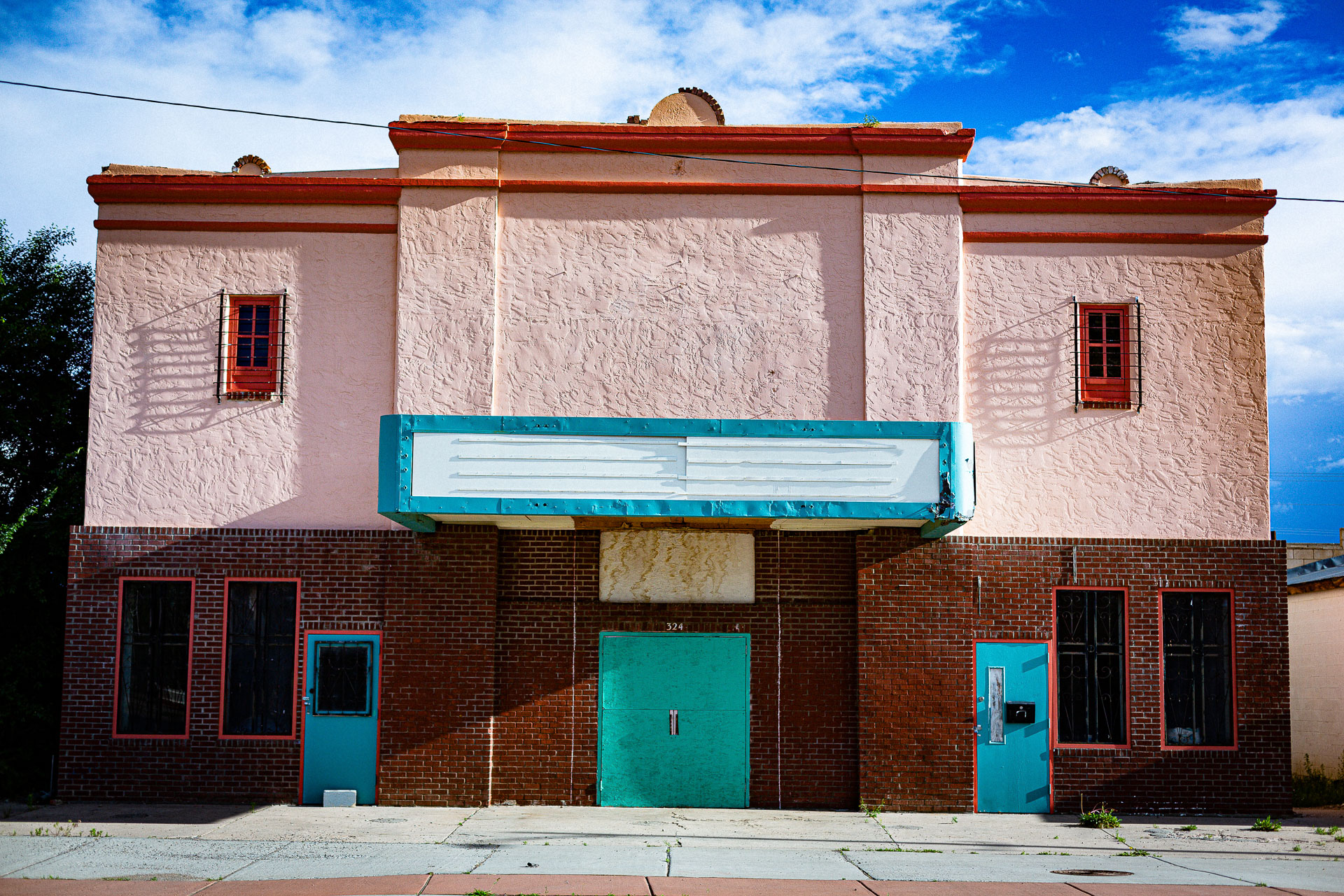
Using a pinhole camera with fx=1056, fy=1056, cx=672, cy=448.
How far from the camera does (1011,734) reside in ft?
43.4

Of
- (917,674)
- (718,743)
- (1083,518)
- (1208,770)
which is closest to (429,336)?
(718,743)

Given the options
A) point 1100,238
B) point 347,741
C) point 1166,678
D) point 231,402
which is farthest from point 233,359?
point 1166,678

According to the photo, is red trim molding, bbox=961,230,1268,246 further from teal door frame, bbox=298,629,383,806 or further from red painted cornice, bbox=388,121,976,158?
teal door frame, bbox=298,629,383,806

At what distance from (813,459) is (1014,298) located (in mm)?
4171

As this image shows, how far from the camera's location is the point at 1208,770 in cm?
1325

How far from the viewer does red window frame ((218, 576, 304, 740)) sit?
1316cm

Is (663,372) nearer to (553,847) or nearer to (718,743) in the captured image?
(718,743)

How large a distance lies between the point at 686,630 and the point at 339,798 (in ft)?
15.4

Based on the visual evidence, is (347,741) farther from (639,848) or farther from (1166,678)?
(1166,678)

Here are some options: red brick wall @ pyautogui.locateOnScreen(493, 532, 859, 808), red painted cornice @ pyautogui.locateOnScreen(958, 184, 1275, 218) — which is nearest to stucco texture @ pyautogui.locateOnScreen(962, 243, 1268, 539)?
red painted cornice @ pyautogui.locateOnScreen(958, 184, 1275, 218)

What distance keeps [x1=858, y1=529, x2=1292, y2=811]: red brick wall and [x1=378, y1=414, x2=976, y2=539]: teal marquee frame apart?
67.4 inches

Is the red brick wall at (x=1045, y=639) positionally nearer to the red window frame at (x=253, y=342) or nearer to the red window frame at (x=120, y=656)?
the red window frame at (x=253, y=342)

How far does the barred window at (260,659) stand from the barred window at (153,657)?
1.79 feet

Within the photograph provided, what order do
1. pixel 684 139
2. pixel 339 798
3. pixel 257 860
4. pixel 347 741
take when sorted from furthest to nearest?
pixel 684 139
pixel 347 741
pixel 339 798
pixel 257 860
